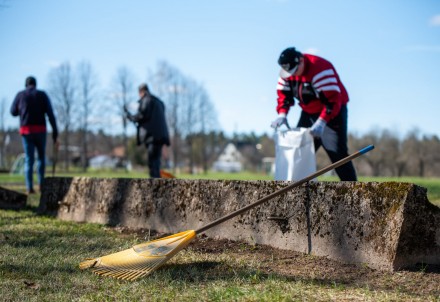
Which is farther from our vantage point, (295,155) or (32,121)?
(32,121)

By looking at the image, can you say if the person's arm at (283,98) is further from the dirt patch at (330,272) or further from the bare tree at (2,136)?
the bare tree at (2,136)

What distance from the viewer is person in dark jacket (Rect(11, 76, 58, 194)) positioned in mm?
8734

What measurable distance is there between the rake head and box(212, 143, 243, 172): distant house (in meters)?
106

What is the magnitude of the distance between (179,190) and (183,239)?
1.24 metres

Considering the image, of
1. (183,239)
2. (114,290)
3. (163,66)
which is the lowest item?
(114,290)

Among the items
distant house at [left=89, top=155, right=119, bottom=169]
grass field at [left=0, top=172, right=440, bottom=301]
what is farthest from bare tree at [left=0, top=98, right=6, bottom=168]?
grass field at [left=0, top=172, right=440, bottom=301]

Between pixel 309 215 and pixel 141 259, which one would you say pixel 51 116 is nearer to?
pixel 141 259

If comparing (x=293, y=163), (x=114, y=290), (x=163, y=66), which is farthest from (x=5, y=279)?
(x=163, y=66)

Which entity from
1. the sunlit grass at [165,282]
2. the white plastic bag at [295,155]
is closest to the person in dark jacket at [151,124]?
the white plastic bag at [295,155]

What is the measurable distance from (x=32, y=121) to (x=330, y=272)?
6.91 metres

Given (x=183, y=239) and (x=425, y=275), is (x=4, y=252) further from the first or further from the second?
(x=425, y=275)

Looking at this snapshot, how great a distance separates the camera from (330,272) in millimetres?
3252

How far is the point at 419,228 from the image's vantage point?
3.19 metres

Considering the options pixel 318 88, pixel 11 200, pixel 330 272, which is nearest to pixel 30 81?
pixel 11 200
